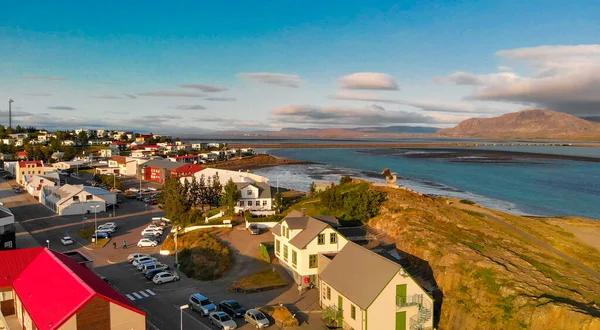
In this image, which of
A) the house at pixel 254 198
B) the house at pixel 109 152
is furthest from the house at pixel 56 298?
the house at pixel 109 152

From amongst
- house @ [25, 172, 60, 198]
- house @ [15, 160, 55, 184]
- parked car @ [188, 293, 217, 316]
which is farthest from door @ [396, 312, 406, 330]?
house @ [15, 160, 55, 184]

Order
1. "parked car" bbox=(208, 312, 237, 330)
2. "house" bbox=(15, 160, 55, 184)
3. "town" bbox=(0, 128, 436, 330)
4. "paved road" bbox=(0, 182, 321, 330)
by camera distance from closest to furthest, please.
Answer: "town" bbox=(0, 128, 436, 330) → "parked car" bbox=(208, 312, 237, 330) → "paved road" bbox=(0, 182, 321, 330) → "house" bbox=(15, 160, 55, 184)

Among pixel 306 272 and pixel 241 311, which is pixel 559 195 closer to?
pixel 306 272

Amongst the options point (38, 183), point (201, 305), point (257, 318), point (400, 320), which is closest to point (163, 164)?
point (38, 183)

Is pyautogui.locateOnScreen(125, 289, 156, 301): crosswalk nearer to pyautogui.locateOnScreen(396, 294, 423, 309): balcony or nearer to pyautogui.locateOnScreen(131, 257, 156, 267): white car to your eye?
pyautogui.locateOnScreen(131, 257, 156, 267): white car

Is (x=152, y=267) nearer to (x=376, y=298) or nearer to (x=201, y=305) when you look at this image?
(x=201, y=305)

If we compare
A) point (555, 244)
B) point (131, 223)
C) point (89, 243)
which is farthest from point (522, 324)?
point (131, 223)

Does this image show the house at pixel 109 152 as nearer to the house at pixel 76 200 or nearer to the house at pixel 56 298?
the house at pixel 76 200
